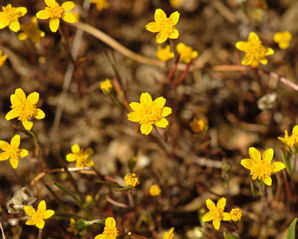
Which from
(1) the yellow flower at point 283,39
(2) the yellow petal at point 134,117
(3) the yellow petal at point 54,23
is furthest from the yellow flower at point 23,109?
(1) the yellow flower at point 283,39

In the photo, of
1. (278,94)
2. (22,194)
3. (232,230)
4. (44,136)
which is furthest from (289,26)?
(22,194)

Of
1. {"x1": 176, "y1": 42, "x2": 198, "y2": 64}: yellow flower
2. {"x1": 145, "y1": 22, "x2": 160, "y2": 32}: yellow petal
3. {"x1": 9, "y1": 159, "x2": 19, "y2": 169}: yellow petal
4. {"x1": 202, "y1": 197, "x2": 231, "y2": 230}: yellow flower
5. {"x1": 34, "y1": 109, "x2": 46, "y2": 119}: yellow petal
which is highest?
{"x1": 145, "y1": 22, "x2": 160, "y2": 32}: yellow petal

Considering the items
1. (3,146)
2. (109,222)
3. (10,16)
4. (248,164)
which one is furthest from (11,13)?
(248,164)

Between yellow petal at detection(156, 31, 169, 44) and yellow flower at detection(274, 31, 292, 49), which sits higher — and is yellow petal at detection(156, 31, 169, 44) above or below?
above

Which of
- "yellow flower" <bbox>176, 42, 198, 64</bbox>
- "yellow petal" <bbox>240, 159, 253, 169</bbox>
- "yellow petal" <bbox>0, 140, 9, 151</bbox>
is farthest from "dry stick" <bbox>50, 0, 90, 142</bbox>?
"yellow petal" <bbox>240, 159, 253, 169</bbox>

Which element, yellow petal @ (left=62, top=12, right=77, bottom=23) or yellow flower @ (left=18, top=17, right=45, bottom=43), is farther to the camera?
yellow flower @ (left=18, top=17, right=45, bottom=43)

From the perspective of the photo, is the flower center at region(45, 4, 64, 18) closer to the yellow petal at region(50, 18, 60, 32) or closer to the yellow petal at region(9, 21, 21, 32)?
the yellow petal at region(50, 18, 60, 32)

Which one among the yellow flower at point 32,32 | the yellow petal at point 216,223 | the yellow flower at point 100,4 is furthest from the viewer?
the yellow flower at point 100,4

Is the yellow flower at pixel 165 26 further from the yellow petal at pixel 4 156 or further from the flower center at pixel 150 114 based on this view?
the yellow petal at pixel 4 156
